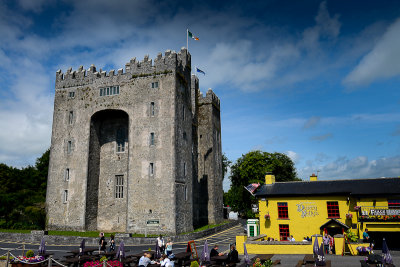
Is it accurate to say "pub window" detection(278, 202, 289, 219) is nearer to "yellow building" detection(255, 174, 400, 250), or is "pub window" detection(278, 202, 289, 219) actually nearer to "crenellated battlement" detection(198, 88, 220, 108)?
"yellow building" detection(255, 174, 400, 250)

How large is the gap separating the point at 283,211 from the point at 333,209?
4291mm

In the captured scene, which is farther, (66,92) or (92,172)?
(66,92)

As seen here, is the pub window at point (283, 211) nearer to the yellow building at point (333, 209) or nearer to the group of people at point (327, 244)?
the yellow building at point (333, 209)

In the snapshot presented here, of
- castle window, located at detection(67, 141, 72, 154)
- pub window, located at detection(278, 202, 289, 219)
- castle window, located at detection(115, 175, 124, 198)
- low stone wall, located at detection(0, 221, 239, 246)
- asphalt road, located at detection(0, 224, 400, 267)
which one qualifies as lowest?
asphalt road, located at detection(0, 224, 400, 267)

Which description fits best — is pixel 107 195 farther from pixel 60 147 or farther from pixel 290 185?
pixel 290 185

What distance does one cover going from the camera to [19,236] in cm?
3058

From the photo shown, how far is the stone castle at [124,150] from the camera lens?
34500mm

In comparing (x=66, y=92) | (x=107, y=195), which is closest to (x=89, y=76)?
(x=66, y=92)

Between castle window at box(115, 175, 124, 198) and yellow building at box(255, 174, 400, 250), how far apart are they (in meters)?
17.5

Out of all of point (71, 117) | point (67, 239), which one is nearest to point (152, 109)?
point (71, 117)

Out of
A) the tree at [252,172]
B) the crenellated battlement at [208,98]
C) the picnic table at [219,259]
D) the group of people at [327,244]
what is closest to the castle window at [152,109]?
the crenellated battlement at [208,98]

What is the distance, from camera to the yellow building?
25.3 metres

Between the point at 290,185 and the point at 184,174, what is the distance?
12420mm

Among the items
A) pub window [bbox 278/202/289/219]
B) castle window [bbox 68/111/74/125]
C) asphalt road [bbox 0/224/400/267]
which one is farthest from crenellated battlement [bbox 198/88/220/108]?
pub window [bbox 278/202/289/219]
